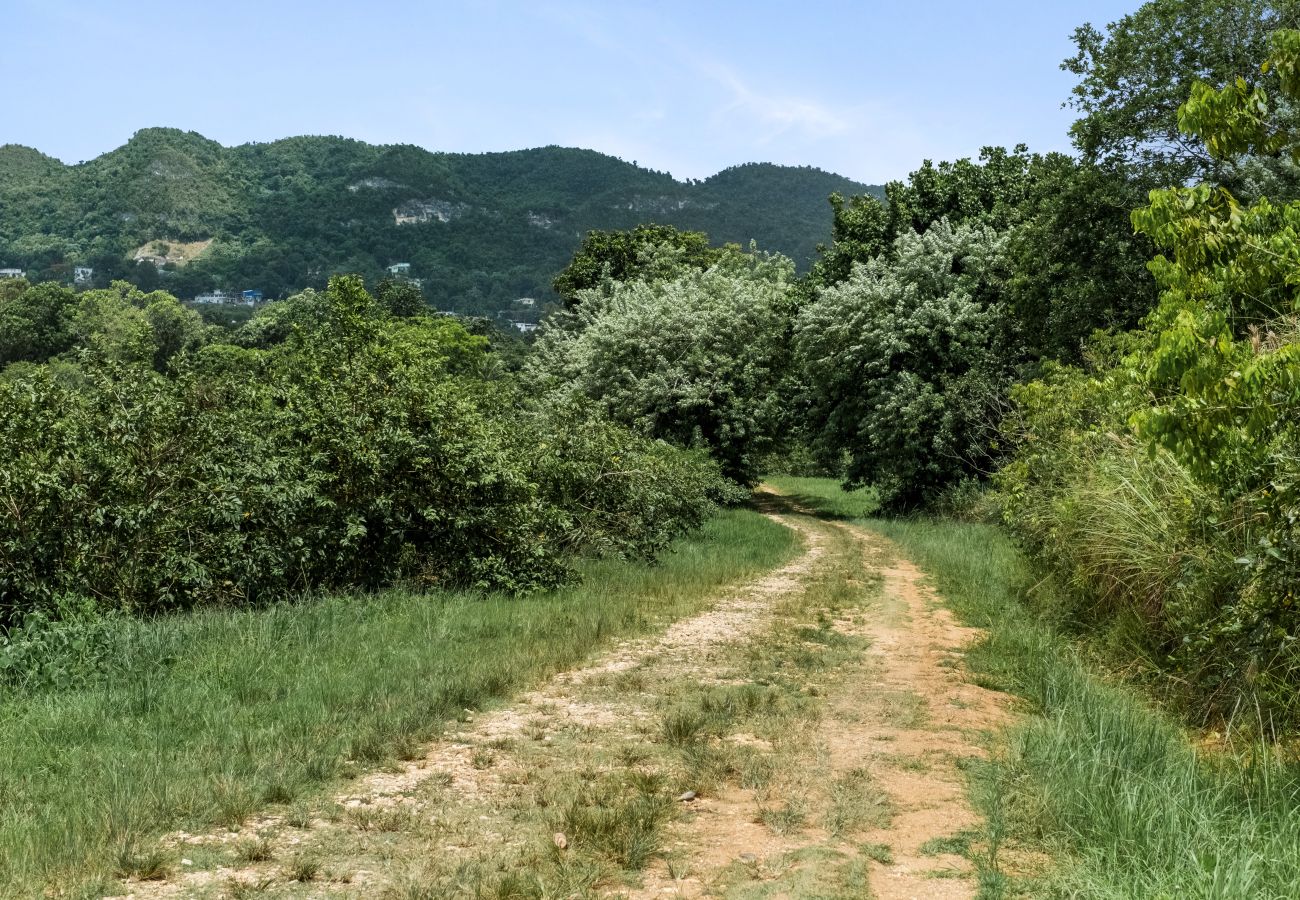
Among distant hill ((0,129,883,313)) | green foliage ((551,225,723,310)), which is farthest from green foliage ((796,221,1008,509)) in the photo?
distant hill ((0,129,883,313))

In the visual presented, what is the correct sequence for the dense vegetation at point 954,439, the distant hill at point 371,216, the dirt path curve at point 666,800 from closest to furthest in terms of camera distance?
Result: the dirt path curve at point 666,800 < the dense vegetation at point 954,439 < the distant hill at point 371,216

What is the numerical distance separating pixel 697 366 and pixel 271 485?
76.3ft

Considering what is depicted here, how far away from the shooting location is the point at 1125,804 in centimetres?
535

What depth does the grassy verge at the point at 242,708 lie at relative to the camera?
17.4ft

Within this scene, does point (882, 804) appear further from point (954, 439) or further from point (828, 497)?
point (828, 497)

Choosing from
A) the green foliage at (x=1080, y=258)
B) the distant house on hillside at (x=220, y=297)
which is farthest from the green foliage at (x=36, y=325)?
the green foliage at (x=1080, y=258)

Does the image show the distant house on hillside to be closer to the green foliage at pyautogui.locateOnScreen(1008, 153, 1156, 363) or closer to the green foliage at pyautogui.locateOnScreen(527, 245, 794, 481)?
the green foliage at pyautogui.locateOnScreen(527, 245, 794, 481)

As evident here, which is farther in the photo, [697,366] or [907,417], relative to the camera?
[697,366]

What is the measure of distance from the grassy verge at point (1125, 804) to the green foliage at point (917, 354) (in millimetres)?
20588

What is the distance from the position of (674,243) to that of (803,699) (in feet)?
155

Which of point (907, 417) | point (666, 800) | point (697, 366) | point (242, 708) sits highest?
point (697, 366)

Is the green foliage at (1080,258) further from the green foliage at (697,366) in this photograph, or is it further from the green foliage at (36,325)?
the green foliage at (36,325)

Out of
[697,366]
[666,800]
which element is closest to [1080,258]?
[697,366]

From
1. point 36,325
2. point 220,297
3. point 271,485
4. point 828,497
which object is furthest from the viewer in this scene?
point 220,297
